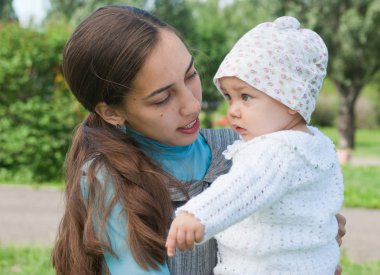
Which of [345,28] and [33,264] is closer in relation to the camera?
[33,264]

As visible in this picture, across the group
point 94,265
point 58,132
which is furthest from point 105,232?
Answer: point 58,132

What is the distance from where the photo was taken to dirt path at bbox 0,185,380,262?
6559 mm

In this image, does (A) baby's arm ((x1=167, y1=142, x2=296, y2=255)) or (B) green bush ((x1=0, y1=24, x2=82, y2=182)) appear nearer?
(A) baby's arm ((x1=167, y1=142, x2=296, y2=255))

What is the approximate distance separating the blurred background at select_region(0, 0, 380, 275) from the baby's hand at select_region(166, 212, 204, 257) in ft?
3.45

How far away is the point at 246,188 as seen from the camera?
160cm

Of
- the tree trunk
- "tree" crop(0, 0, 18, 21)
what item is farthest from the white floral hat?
"tree" crop(0, 0, 18, 21)

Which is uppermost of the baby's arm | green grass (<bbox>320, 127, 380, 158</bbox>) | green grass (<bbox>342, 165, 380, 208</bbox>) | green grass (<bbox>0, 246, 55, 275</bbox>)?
the baby's arm

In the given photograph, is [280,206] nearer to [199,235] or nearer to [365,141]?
[199,235]

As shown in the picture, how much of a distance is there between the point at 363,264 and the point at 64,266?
435 cm

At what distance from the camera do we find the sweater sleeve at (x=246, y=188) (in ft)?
4.98

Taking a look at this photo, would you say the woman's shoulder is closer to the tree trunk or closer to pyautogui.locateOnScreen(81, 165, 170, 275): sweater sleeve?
pyautogui.locateOnScreen(81, 165, 170, 275): sweater sleeve

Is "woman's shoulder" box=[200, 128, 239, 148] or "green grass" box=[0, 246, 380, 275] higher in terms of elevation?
"woman's shoulder" box=[200, 128, 239, 148]

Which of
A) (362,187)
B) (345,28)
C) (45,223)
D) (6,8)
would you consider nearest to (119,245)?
(45,223)

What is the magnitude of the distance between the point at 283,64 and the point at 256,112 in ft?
0.49
